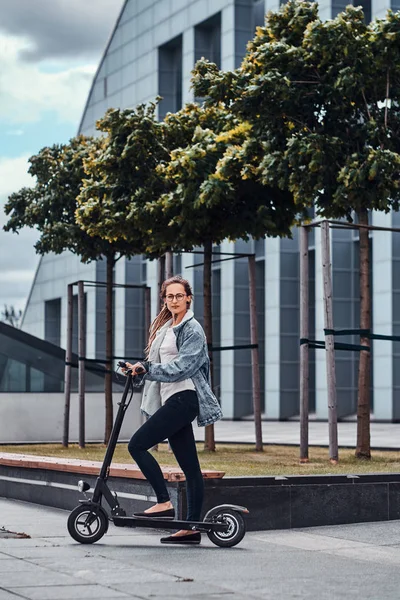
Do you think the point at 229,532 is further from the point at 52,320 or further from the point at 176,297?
the point at 52,320

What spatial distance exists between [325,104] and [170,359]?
24.5 feet

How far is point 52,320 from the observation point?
64.2 m

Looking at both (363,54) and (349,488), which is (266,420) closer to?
(363,54)

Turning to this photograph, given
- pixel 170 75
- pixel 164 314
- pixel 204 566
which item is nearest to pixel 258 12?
pixel 170 75

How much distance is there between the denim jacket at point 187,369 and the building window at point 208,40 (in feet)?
138

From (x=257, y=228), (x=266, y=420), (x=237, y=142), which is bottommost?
(x=266, y=420)

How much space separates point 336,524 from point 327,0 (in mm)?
33886

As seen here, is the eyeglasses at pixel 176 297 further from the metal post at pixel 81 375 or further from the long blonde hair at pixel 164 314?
the metal post at pixel 81 375

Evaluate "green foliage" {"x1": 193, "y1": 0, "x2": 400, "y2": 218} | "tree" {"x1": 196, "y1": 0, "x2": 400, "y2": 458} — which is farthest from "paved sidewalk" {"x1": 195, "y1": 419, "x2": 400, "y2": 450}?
"green foliage" {"x1": 193, "y1": 0, "x2": 400, "y2": 218}

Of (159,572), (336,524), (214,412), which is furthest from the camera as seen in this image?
(336,524)

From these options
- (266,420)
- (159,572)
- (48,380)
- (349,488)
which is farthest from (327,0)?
(159,572)

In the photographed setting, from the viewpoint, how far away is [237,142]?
54.5 ft

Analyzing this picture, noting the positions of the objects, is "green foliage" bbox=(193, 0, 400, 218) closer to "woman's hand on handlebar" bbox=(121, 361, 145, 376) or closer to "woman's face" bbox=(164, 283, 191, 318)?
"woman's face" bbox=(164, 283, 191, 318)

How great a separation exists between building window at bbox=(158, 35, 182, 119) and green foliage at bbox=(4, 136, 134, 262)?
29.8 metres
